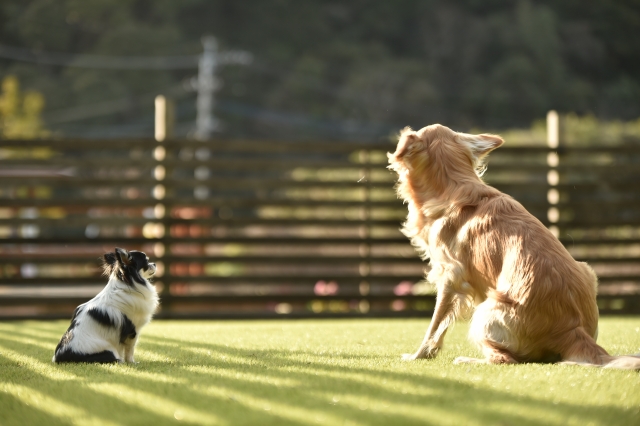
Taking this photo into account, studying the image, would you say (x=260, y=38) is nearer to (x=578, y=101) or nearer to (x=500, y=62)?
(x=500, y=62)

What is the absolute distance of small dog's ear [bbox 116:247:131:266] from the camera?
168 inches

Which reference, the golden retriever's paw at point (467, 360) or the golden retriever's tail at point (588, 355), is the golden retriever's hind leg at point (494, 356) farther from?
the golden retriever's tail at point (588, 355)

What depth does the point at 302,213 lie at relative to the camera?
621 inches

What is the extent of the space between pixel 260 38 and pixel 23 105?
43.4ft

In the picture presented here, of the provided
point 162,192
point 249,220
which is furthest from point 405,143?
point 162,192

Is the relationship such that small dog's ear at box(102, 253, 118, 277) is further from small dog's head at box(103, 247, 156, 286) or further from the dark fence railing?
the dark fence railing

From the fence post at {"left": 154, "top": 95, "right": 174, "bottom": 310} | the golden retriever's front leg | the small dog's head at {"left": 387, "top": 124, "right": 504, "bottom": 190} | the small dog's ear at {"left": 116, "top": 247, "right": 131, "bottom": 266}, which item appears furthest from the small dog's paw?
the fence post at {"left": 154, "top": 95, "right": 174, "bottom": 310}

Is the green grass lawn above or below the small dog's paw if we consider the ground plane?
above

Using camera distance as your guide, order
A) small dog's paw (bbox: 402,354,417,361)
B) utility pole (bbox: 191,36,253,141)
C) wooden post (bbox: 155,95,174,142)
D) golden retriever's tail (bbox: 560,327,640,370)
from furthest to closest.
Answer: utility pole (bbox: 191,36,253,141)
wooden post (bbox: 155,95,174,142)
small dog's paw (bbox: 402,354,417,361)
golden retriever's tail (bbox: 560,327,640,370)

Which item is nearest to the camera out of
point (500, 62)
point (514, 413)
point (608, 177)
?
point (514, 413)

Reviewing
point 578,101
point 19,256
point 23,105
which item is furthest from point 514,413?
point 578,101

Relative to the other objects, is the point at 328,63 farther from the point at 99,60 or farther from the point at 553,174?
the point at 553,174

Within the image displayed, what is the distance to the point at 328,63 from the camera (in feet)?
120

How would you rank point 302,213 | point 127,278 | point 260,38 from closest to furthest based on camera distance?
point 127,278
point 302,213
point 260,38
